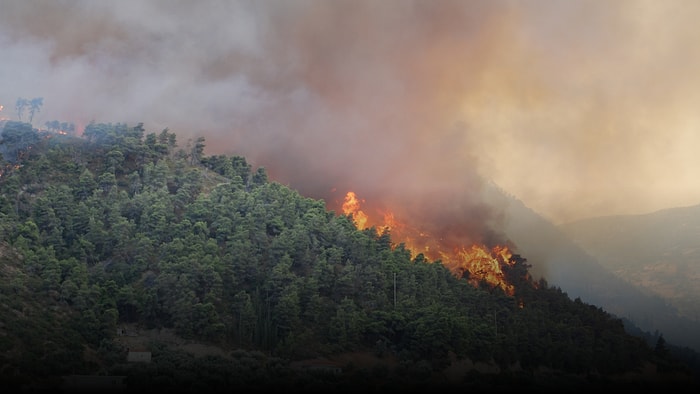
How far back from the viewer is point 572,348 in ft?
419

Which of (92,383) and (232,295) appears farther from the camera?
(232,295)

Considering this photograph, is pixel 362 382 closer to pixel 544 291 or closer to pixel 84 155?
pixel 544 291

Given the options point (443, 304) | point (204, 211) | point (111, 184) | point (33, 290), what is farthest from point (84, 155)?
point (443, 304)

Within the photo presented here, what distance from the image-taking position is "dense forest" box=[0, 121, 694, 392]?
3935 inches

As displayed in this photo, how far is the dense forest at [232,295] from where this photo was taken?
328 feet

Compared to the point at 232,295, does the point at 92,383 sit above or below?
below

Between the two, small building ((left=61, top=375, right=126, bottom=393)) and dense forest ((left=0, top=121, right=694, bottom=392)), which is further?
dense forest ((left=0, top=121, right=694, bottom=392))

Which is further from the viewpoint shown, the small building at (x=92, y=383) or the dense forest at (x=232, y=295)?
the dense forest at (x=232, y=295)

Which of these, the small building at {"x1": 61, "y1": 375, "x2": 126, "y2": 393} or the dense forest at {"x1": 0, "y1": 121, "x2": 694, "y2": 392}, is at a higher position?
the dense forest at {"x1": 0, "y1": 121, "x2": 694, "y2": 392}

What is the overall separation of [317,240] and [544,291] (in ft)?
157

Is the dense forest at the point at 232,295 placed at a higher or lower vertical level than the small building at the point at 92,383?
higher

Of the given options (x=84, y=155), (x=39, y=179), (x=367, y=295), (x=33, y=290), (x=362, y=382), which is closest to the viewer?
(x=362, y=382)

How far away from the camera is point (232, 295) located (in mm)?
119375

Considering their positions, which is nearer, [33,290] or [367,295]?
[33,290]
